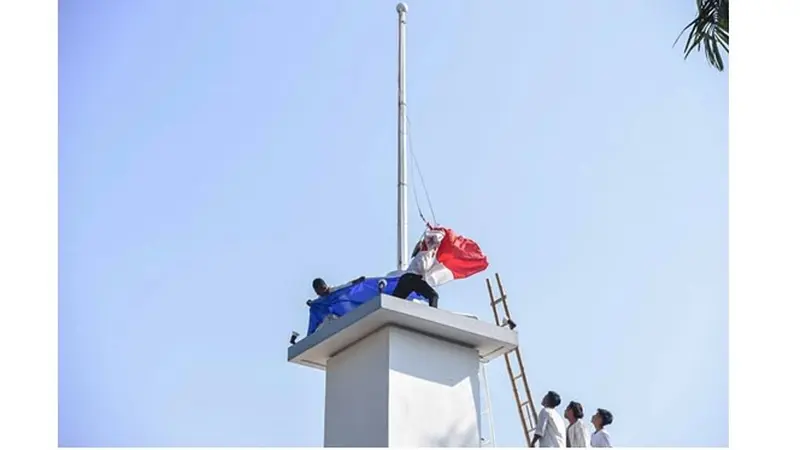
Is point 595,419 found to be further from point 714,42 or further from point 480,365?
point 714,42

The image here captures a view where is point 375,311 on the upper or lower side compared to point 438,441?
upper

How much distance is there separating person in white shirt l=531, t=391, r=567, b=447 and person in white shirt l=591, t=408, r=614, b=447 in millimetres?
310

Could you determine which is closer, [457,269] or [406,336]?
[406,336]

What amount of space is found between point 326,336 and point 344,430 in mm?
948

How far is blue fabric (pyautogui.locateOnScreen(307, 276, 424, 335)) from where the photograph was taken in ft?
47.3

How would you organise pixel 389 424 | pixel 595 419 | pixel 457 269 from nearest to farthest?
pixel 389 424 < pixel 595 419 < pixel 457 269

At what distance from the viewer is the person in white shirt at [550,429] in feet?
44.2

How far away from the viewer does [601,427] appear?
13.6 meters

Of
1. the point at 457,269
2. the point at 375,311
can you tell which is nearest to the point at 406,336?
the point at 375,311

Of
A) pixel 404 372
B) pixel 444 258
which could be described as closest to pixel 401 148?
pixel 444 258

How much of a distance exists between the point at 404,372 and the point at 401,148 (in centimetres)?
402

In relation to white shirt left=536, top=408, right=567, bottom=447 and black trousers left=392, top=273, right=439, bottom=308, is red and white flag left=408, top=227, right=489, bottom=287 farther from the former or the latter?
white shirt left=536, top=408, right=567, bottom=447

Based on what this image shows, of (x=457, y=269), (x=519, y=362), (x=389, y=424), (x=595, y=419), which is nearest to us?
(x=389, y=424)

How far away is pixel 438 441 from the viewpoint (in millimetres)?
13164
